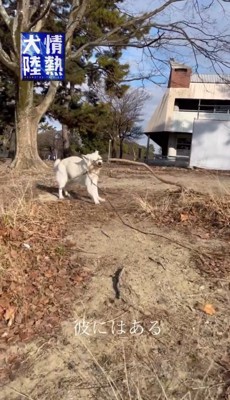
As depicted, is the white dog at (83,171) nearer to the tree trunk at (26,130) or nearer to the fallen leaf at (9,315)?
the fallen leaf at (9,315)

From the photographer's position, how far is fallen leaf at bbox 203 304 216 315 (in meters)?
3.69

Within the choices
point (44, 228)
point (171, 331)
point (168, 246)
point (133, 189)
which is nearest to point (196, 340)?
point (171, 331)

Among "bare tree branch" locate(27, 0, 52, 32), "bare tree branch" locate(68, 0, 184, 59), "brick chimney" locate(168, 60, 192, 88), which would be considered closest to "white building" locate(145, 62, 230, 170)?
"brick chimney" locate(168, 60, 192, 88)

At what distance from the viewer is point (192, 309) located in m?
3.75

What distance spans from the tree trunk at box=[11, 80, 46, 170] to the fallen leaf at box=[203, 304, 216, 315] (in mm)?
9032

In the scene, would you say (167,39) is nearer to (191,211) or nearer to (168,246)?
(191,211)

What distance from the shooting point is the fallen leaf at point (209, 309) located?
3.69 metres

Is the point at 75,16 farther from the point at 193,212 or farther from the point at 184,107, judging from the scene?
the point at 184,107

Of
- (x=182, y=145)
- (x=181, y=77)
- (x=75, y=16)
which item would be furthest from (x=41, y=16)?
(x=181, y=77)

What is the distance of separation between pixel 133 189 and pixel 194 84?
104ft

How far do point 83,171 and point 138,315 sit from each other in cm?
336

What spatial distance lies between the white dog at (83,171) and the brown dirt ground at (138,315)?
90 centimetres

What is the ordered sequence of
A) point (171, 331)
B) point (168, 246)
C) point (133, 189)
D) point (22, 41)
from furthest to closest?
point (22, 41) < point (133, 189) < point (168, 246) < point (171, 331)

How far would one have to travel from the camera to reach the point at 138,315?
147 inches
